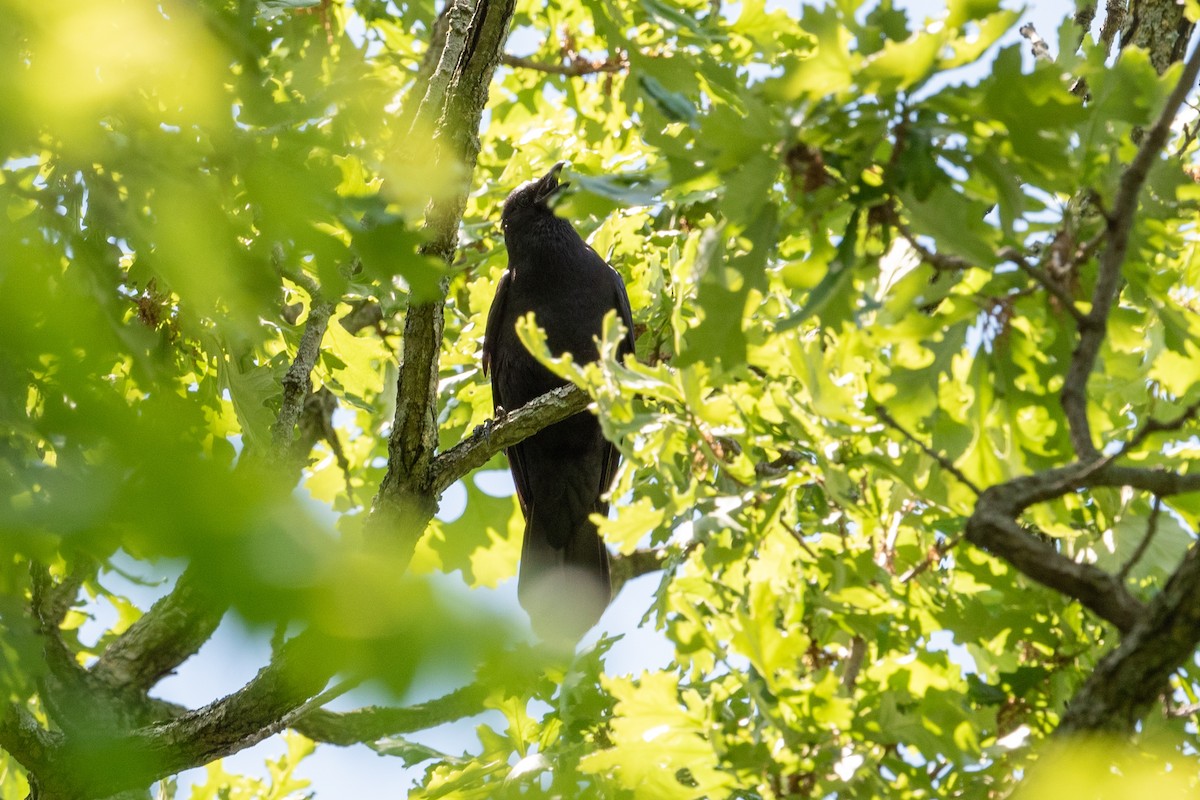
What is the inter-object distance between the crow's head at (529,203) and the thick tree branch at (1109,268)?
3782 millimetres

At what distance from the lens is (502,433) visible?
3531mm

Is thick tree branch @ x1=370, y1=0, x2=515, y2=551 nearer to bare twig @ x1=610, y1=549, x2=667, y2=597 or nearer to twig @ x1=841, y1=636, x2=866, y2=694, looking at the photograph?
twig @ x1=841, y1=636, x2=866, y2=694

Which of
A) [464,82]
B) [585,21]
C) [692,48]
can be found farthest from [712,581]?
[585,21]

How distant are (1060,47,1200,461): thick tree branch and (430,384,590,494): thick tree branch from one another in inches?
79.1

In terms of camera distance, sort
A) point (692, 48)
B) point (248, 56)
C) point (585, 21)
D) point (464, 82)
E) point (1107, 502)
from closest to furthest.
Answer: point (248, 56), point (1107, 502), point (464, 82), point (692, 48), point (585, 21)

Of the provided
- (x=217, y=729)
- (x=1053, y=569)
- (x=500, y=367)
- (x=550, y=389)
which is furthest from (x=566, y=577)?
(x=1053, y=569)

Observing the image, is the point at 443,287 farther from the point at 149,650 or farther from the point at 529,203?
the point at 149,650

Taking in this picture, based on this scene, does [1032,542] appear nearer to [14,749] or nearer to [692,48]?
[692,48]

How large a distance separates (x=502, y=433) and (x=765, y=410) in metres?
1.62

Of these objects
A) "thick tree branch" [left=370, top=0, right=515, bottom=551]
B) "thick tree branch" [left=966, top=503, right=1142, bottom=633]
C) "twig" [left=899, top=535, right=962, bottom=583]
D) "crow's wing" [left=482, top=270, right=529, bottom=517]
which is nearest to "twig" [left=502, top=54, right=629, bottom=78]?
"crow's wing" [left=482, top=270, right=529, bottom=517]

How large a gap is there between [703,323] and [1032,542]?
0.57 metres

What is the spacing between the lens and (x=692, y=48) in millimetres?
3787

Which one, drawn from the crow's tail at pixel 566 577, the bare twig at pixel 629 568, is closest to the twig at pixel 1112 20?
the crow's tail at pixel 566 577

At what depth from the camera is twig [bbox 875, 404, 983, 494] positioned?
1.69m
